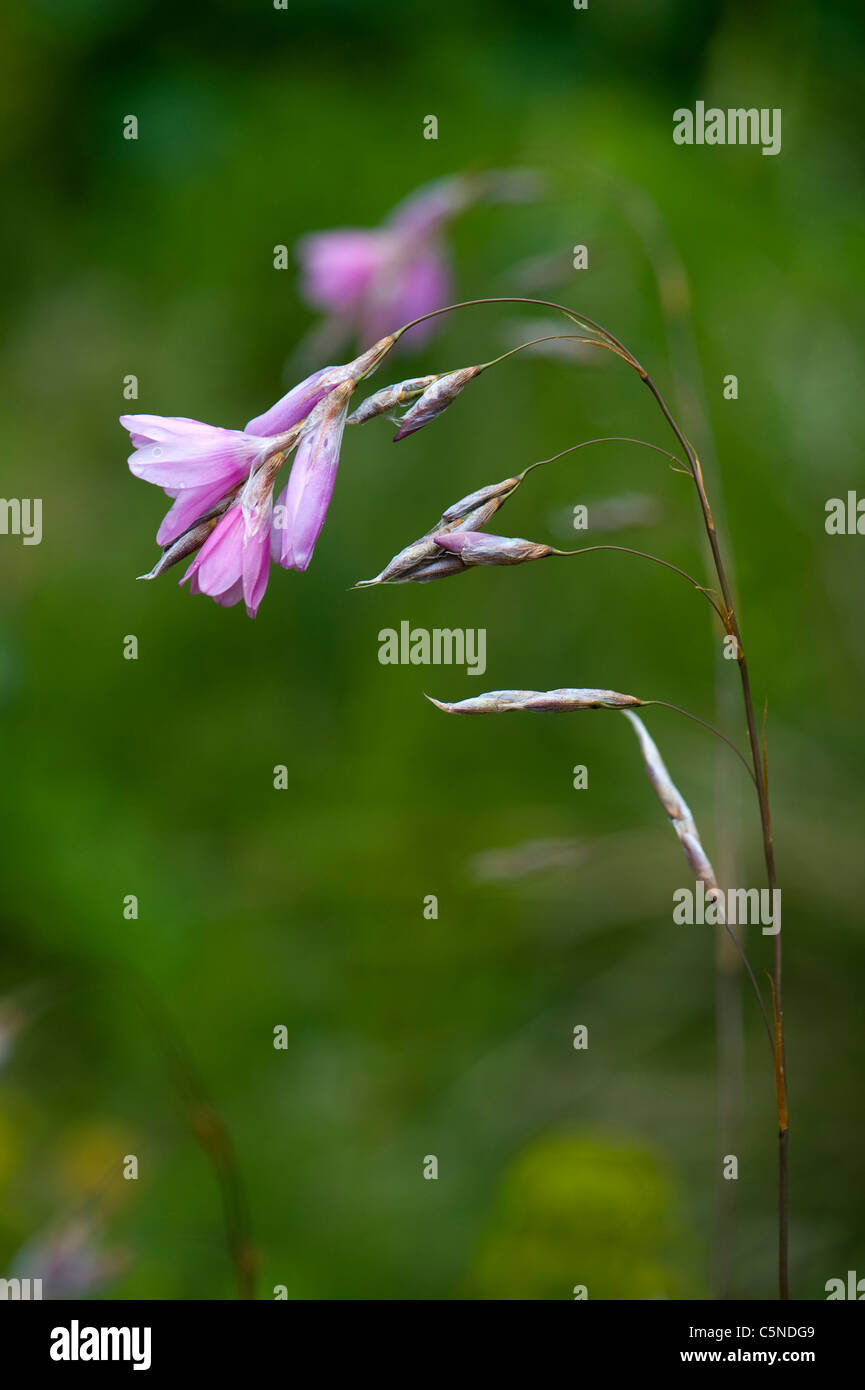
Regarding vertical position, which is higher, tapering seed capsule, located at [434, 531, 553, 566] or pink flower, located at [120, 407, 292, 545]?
pink flower, located at [120, 407, 292, 545]

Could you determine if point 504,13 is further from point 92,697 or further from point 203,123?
point 92,697

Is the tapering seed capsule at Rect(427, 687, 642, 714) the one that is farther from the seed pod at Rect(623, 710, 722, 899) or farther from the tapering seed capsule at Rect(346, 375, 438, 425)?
the tapering seed capsule at Rect(346, 375, 438, 425)

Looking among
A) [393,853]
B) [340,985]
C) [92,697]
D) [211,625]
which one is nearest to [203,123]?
[211,625]

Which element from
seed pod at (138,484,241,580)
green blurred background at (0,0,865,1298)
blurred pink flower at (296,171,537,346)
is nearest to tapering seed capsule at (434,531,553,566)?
seed pod at (138,484,241,580)

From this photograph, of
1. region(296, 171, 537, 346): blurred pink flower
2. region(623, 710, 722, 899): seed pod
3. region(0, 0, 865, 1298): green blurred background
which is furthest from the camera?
region(0, 0, 865, 1298): green blurred background

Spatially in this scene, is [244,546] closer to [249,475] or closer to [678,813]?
[249,475]

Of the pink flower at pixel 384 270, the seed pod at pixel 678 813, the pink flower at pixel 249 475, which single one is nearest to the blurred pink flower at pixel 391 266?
the pink flower at pixel 384 270

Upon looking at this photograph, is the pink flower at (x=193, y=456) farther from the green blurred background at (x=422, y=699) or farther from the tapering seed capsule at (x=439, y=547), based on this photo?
the green blurred background at (x=422, y=699)
